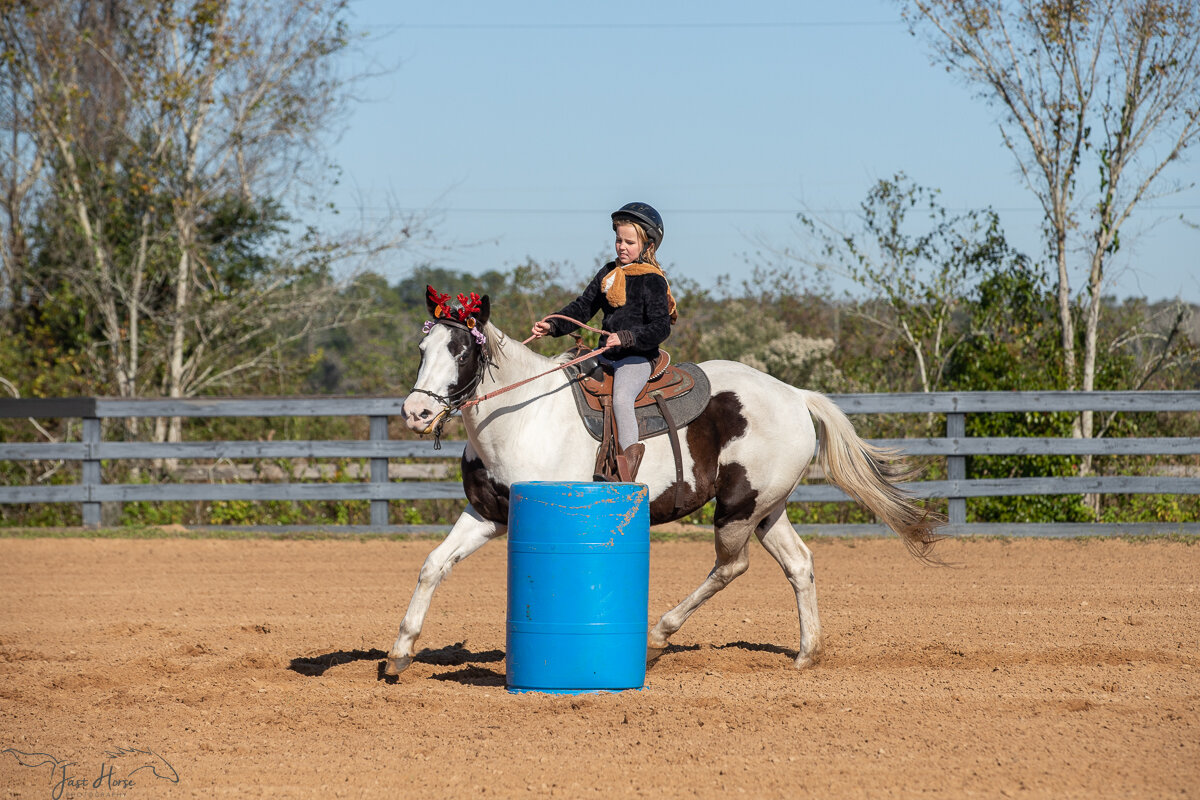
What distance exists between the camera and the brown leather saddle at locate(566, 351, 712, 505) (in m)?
5.40

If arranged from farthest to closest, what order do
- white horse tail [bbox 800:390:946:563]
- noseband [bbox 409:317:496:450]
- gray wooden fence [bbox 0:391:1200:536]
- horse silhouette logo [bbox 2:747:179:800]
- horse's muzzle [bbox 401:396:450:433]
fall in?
1. gray wooden fence [bbox 0:391:1200:536]
2. white horse tail [bbox 800:390:946:563]
3. noseband [bbox 409:317:496:450]
4. horse's muzzle [bbox 401:396:450:433]
5. horse silhouette logo [bbox 2:747:179:800]

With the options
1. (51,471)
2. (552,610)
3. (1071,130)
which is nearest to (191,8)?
(51,471)

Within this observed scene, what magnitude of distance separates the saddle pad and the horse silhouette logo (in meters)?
2.43

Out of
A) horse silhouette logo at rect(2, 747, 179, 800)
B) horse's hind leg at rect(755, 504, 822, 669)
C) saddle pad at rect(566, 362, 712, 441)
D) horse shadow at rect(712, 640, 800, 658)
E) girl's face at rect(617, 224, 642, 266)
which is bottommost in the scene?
horse shadow at rect(712, 640, 800, 658)

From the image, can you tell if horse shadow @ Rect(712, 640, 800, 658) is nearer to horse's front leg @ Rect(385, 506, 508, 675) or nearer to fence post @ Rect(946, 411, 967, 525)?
horse's front leg @ Rect(385, 506, 508, 675)

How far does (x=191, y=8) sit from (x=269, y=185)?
2.38 m

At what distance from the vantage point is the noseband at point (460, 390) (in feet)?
16.2

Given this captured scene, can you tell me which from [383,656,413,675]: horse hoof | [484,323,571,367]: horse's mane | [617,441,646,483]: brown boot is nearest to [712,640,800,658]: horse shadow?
[617,441,646,483]: brown boot

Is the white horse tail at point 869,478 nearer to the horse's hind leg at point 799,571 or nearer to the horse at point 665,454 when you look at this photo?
the horse at point 665,454

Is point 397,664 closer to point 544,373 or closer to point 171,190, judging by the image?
point 544,373

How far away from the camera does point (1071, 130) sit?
12617 mm

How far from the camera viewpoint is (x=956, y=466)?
35.8 feet

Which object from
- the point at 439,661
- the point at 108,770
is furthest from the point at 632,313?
the point at 108,770

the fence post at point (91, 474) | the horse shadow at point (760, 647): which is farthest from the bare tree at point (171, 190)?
the horse shadow at point (760, 647)
